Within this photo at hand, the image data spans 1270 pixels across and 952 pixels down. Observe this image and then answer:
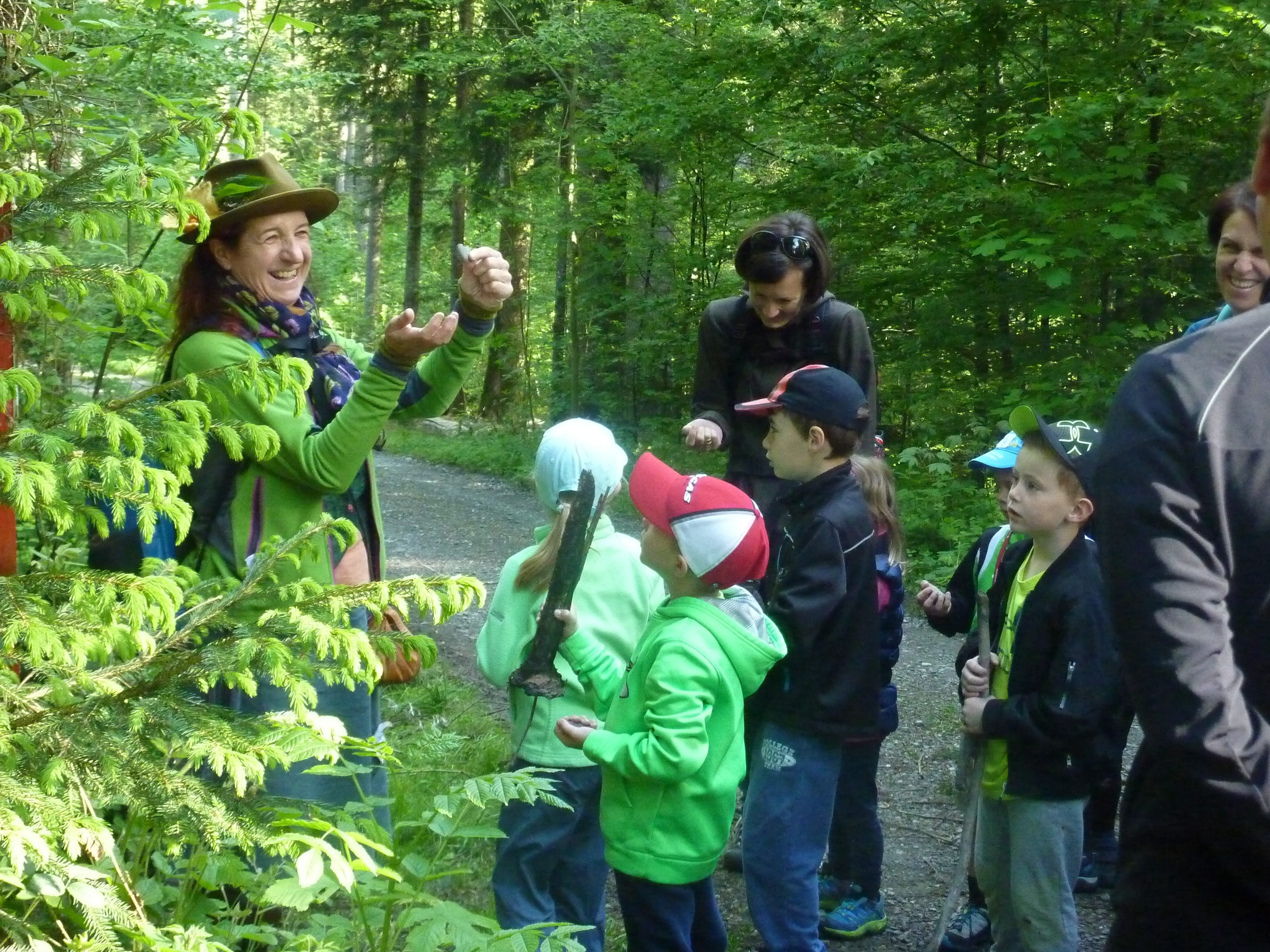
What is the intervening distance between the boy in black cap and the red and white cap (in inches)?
31.2

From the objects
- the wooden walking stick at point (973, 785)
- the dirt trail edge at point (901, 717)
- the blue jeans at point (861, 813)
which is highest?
the wooden walking stick at point (973, 785)

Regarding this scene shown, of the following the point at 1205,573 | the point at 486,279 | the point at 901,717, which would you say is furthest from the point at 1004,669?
the point at 901,717

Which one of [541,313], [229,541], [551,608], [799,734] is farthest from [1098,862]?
[541,313]

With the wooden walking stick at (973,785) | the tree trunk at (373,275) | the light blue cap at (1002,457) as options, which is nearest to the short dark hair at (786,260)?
the light blue cap at (1002,457)

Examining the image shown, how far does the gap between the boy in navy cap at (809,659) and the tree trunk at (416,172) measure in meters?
16.4

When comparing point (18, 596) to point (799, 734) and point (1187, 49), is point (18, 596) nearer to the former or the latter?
point (799, 734)

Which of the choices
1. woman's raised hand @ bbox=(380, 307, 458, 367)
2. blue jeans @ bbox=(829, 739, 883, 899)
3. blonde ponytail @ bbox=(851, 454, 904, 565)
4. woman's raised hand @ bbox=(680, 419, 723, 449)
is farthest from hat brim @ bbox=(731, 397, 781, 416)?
blue jeans @ bbox=(829, 739, 883, 899)

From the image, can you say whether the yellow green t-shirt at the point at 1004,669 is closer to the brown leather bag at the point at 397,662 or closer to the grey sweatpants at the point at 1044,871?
the grey sweatpants at the point at 1044,871

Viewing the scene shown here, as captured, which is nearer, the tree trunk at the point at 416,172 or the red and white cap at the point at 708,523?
the red and white cap at the point at 708,523

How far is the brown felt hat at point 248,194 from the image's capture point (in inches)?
123

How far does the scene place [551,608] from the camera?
119 inches

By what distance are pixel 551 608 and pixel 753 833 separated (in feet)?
3.30

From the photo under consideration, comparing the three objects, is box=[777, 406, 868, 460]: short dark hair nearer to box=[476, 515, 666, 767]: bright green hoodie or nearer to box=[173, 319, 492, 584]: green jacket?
box=[476, 515, 666, 767]: bright green hoodie

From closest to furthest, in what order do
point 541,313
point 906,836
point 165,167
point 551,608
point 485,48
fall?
1. point 165,167
2. point 551,608
3. point 906,836
4. point 485,48
5. point 541,313
